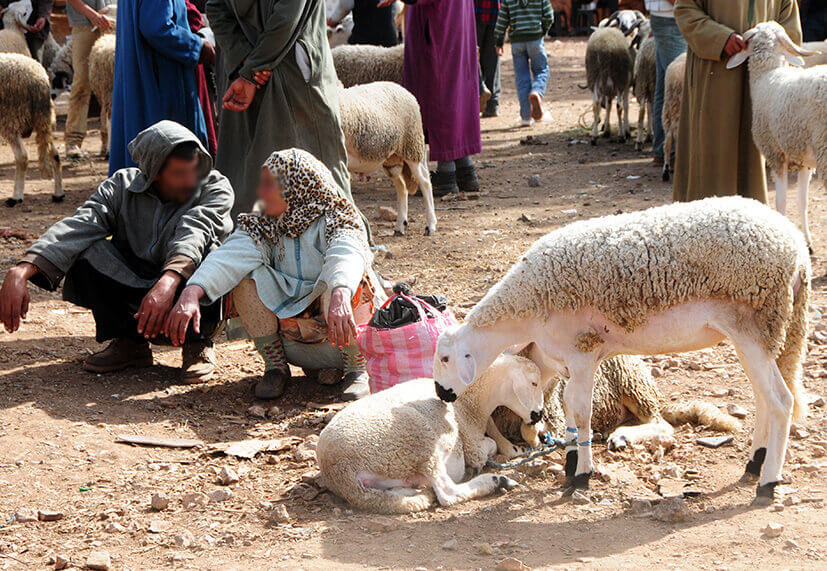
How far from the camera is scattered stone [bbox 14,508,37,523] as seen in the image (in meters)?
3.34

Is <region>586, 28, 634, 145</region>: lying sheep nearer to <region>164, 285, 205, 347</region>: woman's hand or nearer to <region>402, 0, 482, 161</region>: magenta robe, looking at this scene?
<region>402, 0, 482, 161</region>: magenta robe

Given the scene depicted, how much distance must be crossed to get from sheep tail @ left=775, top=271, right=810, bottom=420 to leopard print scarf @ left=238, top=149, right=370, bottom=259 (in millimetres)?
1877

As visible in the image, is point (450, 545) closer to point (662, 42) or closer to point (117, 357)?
point (117, 357)

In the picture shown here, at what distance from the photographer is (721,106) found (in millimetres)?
5977

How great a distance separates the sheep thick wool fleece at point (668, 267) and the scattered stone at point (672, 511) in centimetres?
59

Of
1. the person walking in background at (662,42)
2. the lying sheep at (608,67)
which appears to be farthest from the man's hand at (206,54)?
the lying sheep at (608,67)

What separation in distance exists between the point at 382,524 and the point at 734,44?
3.98 meters

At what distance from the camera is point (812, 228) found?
705 cm

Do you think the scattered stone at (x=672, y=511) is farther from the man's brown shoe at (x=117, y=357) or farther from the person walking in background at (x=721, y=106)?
the person walking in background at (x=721, y=106)

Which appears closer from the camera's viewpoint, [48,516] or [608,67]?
[48,516]

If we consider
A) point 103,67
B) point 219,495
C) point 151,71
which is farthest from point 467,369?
point 103,67

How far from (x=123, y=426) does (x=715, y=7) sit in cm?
425

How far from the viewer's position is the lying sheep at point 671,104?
8609 millimetres

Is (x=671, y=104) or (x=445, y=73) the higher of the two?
(x=445, y=73)
